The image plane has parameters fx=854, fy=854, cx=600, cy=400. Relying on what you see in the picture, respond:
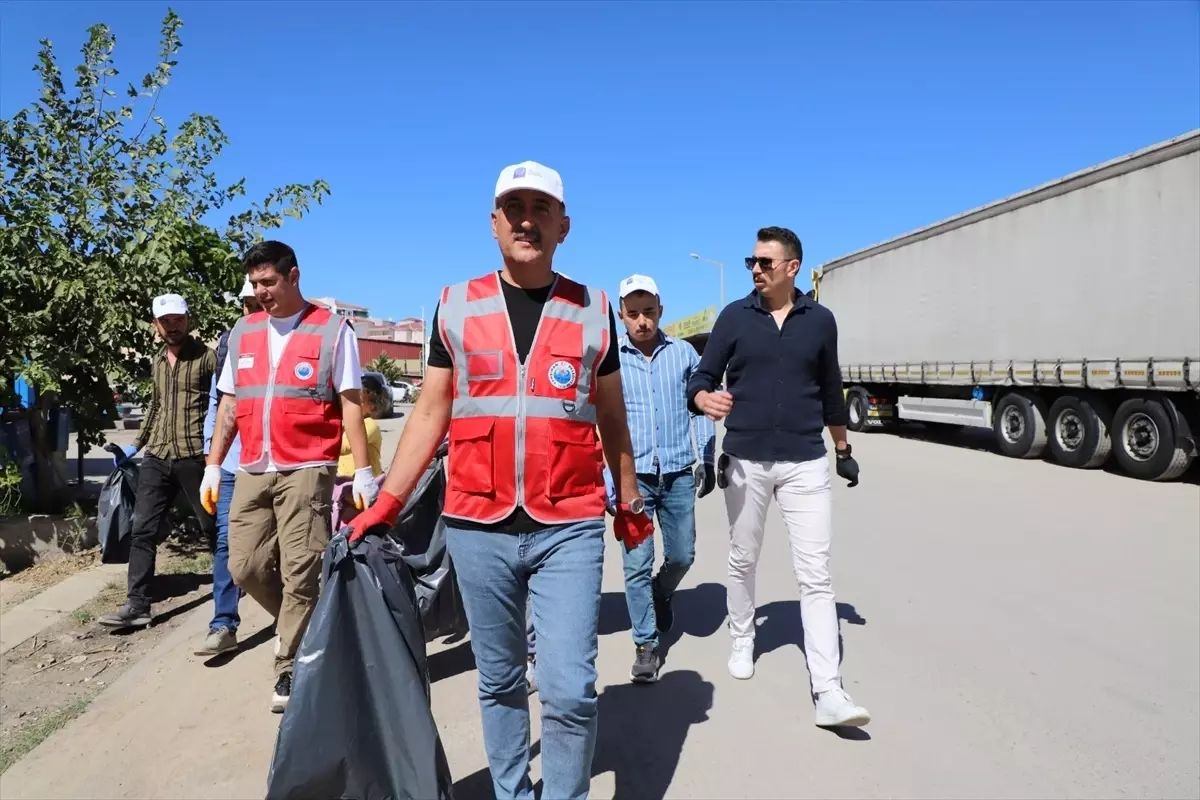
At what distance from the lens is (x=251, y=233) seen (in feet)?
24.1

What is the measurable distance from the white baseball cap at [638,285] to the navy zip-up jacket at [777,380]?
21.0 inches

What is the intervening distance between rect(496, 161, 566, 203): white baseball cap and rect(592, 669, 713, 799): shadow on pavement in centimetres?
207

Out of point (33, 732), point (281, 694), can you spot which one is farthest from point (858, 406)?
point (33, 732)

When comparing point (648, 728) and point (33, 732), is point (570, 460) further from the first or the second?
point (33, 732)

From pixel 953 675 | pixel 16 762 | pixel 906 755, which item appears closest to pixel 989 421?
pixel 953 675

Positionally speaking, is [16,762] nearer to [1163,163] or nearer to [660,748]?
[660,748]

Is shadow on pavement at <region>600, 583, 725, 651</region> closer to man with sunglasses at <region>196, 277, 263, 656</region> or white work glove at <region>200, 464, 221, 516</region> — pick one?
man with sunglasses at <region>196, 277, 263, 656</region>

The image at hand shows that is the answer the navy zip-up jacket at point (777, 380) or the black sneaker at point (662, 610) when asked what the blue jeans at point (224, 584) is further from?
the navy zip-up jacket at point (777, 380)

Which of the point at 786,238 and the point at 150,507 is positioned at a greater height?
the point at 786,238

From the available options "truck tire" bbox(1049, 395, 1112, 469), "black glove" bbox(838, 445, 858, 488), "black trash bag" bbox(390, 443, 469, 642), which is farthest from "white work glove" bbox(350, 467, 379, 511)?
"truck tire" bbox(1049, 395, 1112, 469)

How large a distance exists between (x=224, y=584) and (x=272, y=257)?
1914mm

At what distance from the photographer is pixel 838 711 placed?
3.50 metres

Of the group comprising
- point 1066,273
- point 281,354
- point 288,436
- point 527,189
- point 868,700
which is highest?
point 1066,273

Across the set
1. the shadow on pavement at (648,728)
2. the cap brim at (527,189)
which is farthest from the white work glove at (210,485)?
the cap brim at (527,189)
